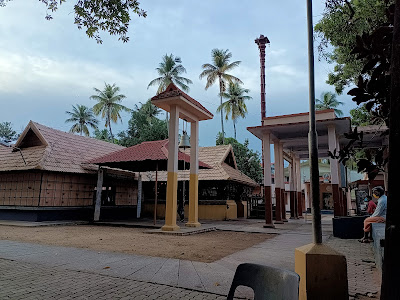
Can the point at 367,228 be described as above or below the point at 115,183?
below

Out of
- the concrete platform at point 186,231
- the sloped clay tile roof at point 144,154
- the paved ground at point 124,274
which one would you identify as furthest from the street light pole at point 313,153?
the sloped clay tile roof at point 144,154

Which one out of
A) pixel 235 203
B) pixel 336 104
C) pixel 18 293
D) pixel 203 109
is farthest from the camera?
Result: pixel 336 104


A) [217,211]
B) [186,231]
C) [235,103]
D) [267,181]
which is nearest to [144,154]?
[186,231]

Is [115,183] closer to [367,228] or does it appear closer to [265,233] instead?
[265,233]

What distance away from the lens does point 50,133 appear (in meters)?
17.1

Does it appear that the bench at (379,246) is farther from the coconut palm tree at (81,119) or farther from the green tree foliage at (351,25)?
the coconut palm tree at (81,119)

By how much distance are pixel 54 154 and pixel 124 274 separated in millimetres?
12511

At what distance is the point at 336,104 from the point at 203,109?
32300 millimetres

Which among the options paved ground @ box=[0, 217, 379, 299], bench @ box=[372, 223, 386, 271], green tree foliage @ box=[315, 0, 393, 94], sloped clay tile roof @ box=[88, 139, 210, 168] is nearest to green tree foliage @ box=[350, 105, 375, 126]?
green tree foliage @ box=[315, 0, 393, 94]

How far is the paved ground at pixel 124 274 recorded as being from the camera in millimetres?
4027

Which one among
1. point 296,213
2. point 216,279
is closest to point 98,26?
point 216,279

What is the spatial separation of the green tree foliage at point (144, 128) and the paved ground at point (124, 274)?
950 inches

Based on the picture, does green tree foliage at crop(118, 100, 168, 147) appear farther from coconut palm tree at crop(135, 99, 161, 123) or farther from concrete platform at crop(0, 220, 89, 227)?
concrete platform at crop(0, 220, 89, 227)

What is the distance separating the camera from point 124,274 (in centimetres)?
496
